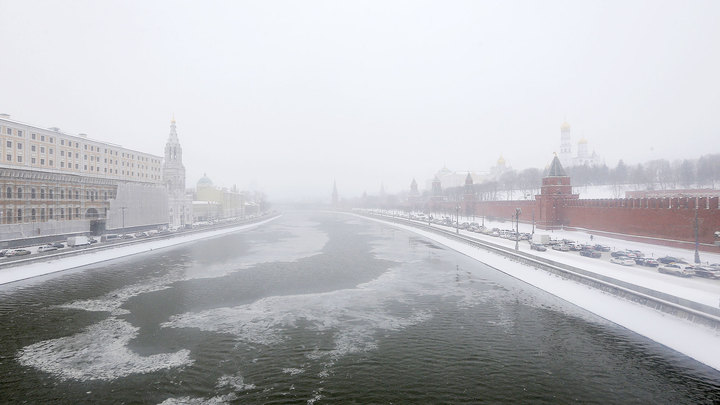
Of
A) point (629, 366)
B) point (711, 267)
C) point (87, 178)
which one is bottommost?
point (629, 366)

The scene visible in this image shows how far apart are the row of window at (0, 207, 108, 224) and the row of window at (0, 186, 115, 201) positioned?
1321mm

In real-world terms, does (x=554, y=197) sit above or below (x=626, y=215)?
above

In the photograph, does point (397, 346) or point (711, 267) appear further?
point (711, 267)

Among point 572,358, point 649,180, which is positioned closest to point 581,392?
point 572,358

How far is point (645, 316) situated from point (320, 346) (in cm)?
1538

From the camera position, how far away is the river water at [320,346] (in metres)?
11.5

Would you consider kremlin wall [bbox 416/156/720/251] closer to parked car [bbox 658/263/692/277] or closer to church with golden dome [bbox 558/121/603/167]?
parked car [bbox 658/263/692/277]

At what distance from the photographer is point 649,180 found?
8575cm

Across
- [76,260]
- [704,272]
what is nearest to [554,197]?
[704,272]

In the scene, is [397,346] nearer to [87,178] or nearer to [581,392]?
[581,392]

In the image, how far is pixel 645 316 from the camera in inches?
704

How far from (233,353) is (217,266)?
21.2 meters

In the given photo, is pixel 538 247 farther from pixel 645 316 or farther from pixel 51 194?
pixel 51 194

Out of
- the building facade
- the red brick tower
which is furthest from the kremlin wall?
the building facade
